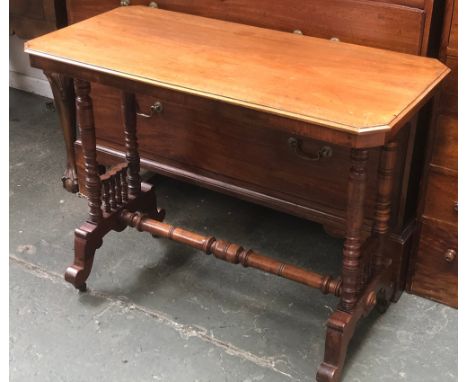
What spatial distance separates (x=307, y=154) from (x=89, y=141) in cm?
68

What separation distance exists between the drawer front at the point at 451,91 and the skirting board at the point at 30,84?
2.34 meters

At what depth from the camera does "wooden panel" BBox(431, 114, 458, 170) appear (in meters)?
1.95

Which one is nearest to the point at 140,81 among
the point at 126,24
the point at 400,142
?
the point at 126,24

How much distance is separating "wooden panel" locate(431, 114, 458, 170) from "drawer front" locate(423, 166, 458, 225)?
3 centimetres

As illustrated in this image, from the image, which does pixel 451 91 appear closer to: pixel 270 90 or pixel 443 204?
pixel 443 204

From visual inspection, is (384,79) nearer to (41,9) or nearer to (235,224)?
(235,224)

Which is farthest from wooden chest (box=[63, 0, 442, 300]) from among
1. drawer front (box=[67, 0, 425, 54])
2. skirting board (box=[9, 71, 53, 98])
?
skirting board (box=[9, 71, 53, 98])

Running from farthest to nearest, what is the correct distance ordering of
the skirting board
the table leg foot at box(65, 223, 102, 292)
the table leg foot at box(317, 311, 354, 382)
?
the skirting board → the table leg foot at box(65, 223, 102, 292) → the table leg foot at box(317, 311, 354, 382)

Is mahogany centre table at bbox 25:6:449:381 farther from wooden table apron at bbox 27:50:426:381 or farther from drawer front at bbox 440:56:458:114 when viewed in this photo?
drawer front at bbox 440:56:458:114

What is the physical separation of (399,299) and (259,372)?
58 centimetres

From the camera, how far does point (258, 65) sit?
177 centimetres

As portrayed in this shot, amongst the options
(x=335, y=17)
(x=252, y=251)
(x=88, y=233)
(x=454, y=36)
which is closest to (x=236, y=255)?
(x=252, y=251)

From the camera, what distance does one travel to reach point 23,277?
7.65ft

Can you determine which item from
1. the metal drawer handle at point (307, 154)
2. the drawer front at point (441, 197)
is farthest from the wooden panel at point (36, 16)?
the drawer front at point (441, 197)
